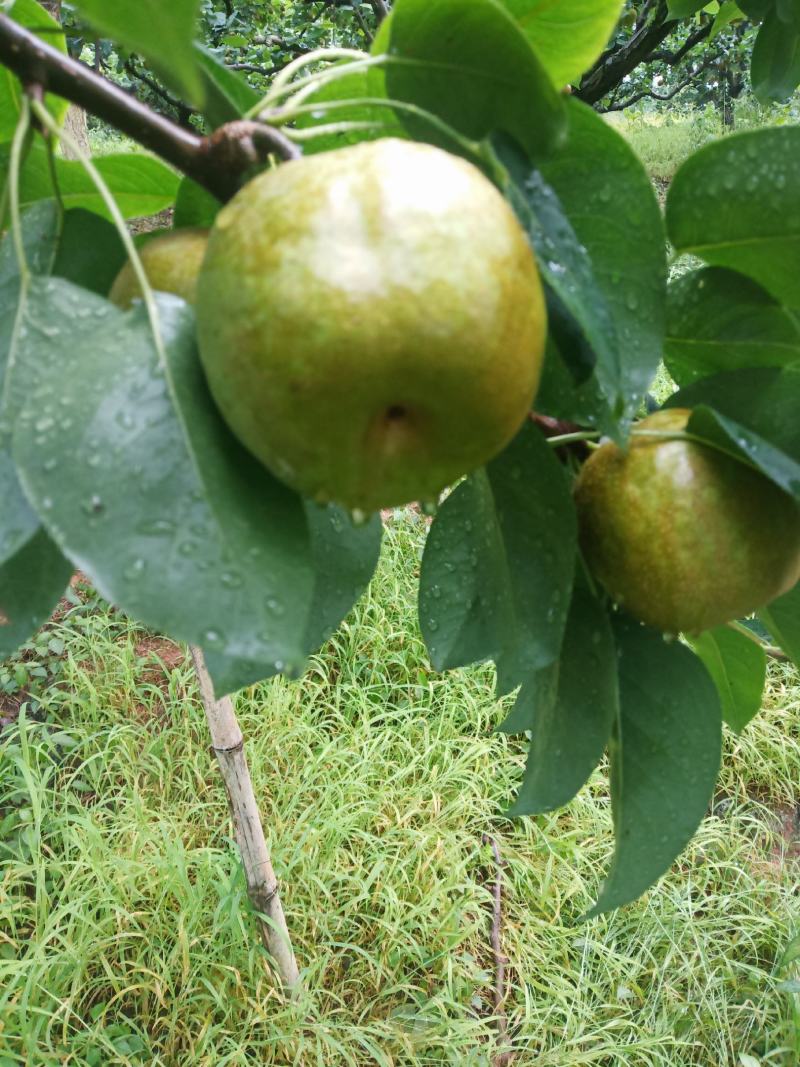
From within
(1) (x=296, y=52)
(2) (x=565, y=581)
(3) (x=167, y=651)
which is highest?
(2) (x=565, y=581)

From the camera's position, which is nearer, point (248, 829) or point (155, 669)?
point (248, 829)

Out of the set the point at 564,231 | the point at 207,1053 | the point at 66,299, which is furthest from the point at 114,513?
the point at 207,1053

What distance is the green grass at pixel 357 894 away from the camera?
2121 mm

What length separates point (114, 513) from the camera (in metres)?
0.36

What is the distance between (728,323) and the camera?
1.95ft

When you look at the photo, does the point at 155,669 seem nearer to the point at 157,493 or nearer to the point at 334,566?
the point at 334,566

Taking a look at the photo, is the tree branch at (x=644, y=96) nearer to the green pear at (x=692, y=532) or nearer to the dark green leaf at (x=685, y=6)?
the dark green leaf at (x=685, y=6)

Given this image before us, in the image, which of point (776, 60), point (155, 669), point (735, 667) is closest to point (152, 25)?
point (735, 667)

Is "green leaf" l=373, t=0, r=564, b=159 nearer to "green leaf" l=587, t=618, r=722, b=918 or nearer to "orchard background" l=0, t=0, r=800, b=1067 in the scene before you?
"orchard background" l=0, t=0, r=800, b=1067

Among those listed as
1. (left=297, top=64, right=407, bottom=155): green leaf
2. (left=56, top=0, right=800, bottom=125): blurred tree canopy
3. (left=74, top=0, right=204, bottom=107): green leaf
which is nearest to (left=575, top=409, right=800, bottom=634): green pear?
(left=297, top=64, right=407, bottom=155): green leaf

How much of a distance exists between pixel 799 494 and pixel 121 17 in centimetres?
40

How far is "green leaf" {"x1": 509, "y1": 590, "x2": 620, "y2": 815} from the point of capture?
629mm

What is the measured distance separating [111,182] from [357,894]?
7.10 ft

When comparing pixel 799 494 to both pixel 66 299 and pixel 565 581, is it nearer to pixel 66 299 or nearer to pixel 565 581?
pixel 565 581
